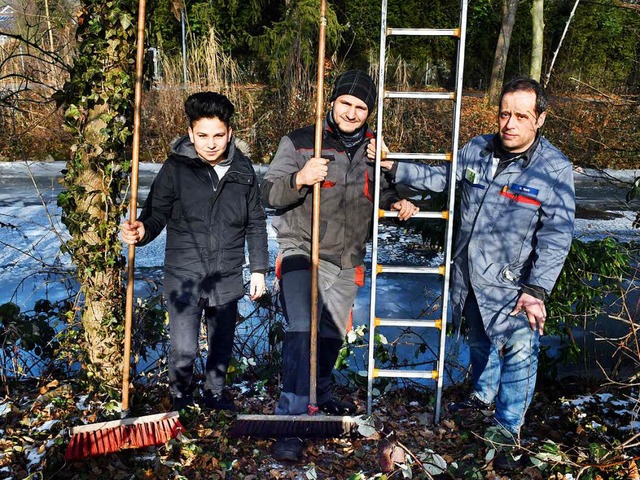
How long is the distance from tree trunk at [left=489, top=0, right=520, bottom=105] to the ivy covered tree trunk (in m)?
14.1

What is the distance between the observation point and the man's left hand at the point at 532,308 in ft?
10.8

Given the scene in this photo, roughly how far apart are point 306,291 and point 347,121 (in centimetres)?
99

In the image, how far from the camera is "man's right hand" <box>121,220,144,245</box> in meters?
3.28

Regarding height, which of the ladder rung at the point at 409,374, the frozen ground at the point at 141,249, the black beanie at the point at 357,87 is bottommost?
the ladder rung at the point at 409,374

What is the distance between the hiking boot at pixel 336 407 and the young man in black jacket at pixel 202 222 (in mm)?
847

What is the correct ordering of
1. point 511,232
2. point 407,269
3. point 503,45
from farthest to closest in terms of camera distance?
point 503,45 → point 407,269 → point 511,232

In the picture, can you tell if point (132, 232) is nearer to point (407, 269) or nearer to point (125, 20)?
point (125, 20)

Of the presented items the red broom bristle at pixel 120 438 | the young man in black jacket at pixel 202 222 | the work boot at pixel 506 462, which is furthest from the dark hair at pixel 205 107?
the work boot at pixel 506 462

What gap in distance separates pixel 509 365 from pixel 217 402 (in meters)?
1.79

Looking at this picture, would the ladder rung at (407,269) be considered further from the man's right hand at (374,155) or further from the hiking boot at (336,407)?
the hiking boot at (336,407)

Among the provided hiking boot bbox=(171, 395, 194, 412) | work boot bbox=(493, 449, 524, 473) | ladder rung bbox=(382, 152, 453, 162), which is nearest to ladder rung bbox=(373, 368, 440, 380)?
work boot bbox=(493, 449, 524, 473)

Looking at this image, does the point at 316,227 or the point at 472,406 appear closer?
the point at 316,227

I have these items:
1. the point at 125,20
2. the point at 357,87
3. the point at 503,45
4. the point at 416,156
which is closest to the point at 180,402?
the point at 416,156

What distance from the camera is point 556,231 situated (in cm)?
329
